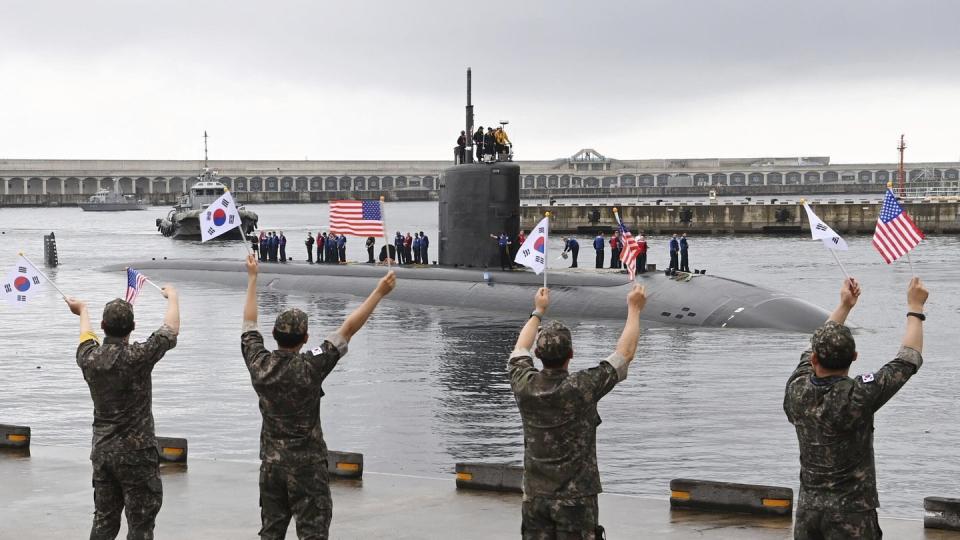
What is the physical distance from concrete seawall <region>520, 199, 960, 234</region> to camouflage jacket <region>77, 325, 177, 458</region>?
6727 cm

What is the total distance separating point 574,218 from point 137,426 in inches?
3011

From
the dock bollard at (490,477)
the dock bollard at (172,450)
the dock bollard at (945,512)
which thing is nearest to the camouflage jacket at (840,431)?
the dock bollard at (945,512)

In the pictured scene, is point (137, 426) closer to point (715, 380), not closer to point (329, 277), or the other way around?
point (715, 380)

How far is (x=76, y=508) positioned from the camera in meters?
9.25

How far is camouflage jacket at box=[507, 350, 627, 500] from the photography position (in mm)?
6000

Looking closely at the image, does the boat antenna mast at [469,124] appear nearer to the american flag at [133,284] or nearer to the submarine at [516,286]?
the submarine at [516,286]

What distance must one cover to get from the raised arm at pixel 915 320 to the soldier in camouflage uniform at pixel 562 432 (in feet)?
4.31

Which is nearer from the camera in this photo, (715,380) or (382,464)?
(382,464)

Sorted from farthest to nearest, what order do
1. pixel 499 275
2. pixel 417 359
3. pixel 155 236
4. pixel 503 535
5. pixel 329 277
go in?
pixel 155 236 < pixel 329 277 < pixel 499 275 < pixel 417 359 < pixel 503 535

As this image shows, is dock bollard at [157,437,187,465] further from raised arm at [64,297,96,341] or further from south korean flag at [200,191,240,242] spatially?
raised arm at [64,297,96,341]

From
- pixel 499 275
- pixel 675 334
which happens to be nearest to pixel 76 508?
pixel 675 334

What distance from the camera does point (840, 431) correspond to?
5820mm

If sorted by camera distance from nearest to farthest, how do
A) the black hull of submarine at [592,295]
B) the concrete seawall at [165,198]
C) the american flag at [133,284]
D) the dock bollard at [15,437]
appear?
the american flag at [133,284], the dock bollard at [15,437], the black hull of submarine at [592,295], the concrete seawall at [165,198]

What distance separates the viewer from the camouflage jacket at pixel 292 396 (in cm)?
Result: 657
